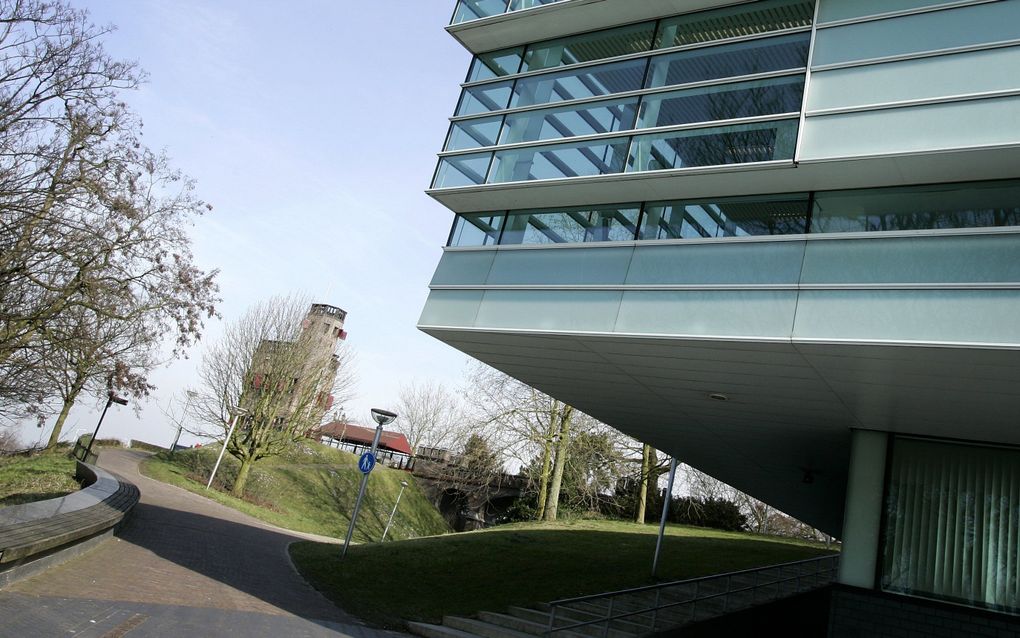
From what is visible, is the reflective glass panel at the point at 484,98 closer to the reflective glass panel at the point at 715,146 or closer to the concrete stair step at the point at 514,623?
the reflective glass panel at the point at 715,146

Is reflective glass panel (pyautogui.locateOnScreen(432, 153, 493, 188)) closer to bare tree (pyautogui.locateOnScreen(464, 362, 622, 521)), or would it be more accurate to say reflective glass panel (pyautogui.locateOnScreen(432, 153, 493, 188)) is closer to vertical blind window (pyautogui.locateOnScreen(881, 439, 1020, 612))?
vertical blind window (pyautogui.locateOnScreen(881, 439, 1020, 612))

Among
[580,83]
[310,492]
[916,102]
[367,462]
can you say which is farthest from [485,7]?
[310,492]

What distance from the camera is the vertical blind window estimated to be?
10.4m

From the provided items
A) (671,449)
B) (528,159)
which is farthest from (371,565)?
(528,159)

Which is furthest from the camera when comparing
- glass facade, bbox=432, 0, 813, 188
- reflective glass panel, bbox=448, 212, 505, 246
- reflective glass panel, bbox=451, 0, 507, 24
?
reflective glass panel, bbox=451, 0, 507, 24

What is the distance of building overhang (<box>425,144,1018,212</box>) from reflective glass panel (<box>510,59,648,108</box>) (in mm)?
1940

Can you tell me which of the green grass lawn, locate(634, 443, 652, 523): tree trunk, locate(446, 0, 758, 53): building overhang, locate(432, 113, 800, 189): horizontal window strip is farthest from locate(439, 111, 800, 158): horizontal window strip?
locate(634, 443, 652, 523): tree trunk

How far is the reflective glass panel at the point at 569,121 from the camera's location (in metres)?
12.4

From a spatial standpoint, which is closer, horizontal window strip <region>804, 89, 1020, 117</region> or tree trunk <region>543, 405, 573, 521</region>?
horizontal window strip <region>804, 89, 1020, 117</region>

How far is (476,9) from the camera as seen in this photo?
14430 millimetres

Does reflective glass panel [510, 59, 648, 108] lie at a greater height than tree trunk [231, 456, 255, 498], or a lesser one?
greater

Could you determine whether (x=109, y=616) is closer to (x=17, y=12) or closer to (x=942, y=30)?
(x=17, y=12)

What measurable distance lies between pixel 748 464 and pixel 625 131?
10.1m

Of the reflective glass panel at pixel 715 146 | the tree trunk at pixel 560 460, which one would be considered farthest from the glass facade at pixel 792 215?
the tree trunk at pixel 560 460
